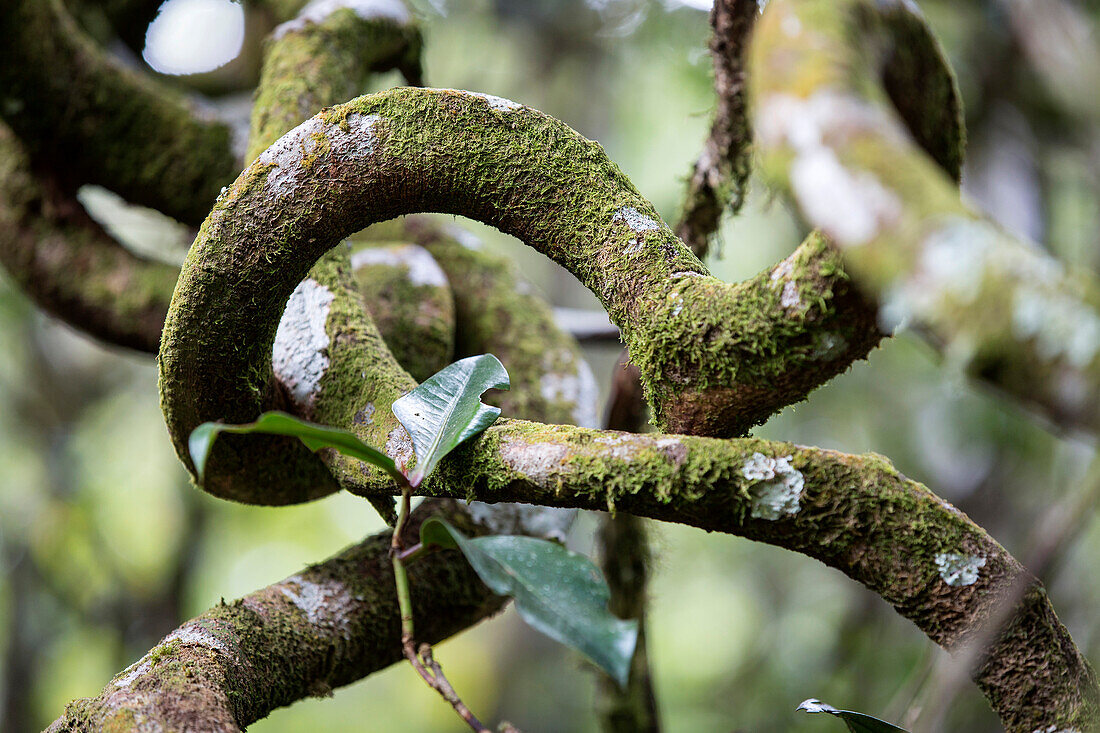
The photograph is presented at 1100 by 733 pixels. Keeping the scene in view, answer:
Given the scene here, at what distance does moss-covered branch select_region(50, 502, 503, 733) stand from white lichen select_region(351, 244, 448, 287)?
1.54 feet

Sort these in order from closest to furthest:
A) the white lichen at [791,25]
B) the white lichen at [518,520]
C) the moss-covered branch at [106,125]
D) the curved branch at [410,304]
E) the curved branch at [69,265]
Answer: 1. the white lichen at [791,25]
2. the white lichen at [518,520]
3. the curved branch at [410,304]
4. the moss-covered branch at [106,125]
5. the curved branch at [69,265]

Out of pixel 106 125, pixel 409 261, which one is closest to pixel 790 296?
pixel 409 261

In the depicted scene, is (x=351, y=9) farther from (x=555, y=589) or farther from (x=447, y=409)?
(x=555, y=589)

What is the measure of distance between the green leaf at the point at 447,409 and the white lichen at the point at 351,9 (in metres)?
0.97

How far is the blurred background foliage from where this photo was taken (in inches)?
134

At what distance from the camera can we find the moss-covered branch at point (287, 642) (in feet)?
2.81

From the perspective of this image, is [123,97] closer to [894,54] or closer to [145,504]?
[894,54]

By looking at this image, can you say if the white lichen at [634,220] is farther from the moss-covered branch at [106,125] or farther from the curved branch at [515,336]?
the moss-covered branch at [106,125]

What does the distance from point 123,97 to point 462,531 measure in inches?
52.9

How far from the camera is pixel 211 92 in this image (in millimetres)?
2400

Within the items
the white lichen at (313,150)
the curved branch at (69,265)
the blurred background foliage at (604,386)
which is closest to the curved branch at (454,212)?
the white lichen at (313,150)

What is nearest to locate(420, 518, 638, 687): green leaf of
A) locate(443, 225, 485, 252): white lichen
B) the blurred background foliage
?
locate(443, 225, 485, 252): white lichen

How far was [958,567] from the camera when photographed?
2.72ft

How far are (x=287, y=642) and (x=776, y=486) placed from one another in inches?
27.1
